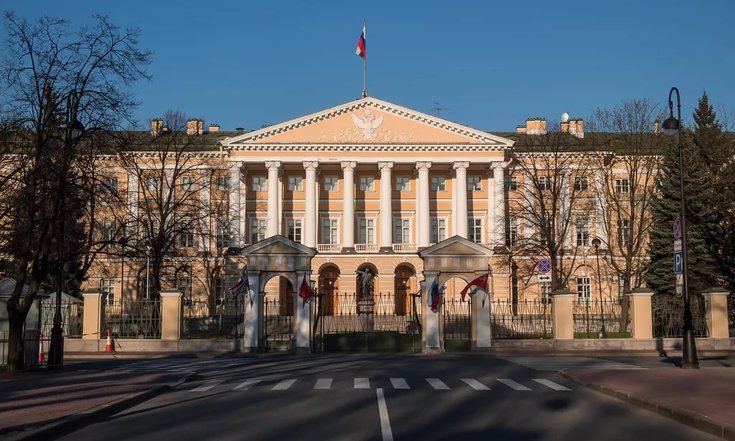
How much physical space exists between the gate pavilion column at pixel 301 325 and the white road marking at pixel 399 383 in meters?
15.6

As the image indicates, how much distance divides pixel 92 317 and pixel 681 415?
31840 millimetres

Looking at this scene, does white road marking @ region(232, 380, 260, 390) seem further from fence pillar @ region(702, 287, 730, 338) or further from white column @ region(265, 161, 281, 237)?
white column @ region(265, 161, 281, 237)

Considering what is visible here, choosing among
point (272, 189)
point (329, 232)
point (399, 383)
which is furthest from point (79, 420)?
point (329, 232)

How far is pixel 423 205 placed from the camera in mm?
76250

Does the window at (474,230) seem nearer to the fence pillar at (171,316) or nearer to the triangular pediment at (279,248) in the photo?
the triangular pediment at (279,248)

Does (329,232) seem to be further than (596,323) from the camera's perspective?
Yes

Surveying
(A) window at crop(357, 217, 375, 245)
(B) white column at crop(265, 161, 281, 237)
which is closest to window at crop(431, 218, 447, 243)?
(A) window at crop(357, 217, 375, 245)

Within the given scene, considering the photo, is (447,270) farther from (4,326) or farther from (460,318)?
(4,326)

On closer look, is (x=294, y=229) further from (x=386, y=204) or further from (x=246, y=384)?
(x=246, y=384)

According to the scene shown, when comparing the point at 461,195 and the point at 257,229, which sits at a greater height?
the point at 461,195

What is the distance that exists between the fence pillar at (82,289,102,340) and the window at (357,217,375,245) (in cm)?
3980

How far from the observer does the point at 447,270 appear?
3875 cm

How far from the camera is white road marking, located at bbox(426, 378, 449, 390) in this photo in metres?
20.3

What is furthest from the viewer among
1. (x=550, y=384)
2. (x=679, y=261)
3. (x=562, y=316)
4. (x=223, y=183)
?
(x=223, y=183)
